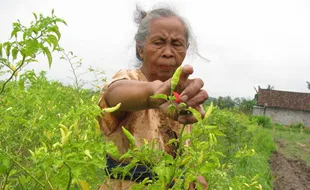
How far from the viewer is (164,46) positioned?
1614 millimetres

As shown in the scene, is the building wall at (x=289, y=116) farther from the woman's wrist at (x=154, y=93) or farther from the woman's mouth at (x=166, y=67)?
the woman's wrist at (x=154, y=93)

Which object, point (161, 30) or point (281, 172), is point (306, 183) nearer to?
point (281, 172)

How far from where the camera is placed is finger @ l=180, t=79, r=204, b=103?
3.25 feet

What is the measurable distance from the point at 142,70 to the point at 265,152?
1109 cm

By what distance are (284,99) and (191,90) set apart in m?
39.5

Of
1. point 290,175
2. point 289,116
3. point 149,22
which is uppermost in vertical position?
point 289,116

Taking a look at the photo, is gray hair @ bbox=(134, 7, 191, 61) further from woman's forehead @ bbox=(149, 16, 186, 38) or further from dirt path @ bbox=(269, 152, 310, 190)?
dirt path @ bbox=(269, 152, 310, 190)

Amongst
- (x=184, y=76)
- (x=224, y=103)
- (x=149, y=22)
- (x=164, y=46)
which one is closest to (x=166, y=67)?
(x=164, y=46)

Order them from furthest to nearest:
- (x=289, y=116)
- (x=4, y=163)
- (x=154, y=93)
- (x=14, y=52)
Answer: (x=289, y=116) < (x=154, y=93) < (x=14, y=52) < (x=4, y=163)

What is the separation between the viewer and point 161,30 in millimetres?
1635

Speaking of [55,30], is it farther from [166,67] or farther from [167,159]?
[166,67]

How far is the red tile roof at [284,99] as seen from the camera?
37406 mm

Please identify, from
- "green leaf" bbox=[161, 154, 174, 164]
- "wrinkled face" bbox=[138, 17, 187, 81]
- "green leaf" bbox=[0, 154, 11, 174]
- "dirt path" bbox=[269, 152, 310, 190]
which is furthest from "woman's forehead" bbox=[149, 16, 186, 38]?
"dirt path" bbox=[269, 152, 310, 190]

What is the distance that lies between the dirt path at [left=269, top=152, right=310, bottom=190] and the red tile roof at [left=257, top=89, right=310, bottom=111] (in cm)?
2599
